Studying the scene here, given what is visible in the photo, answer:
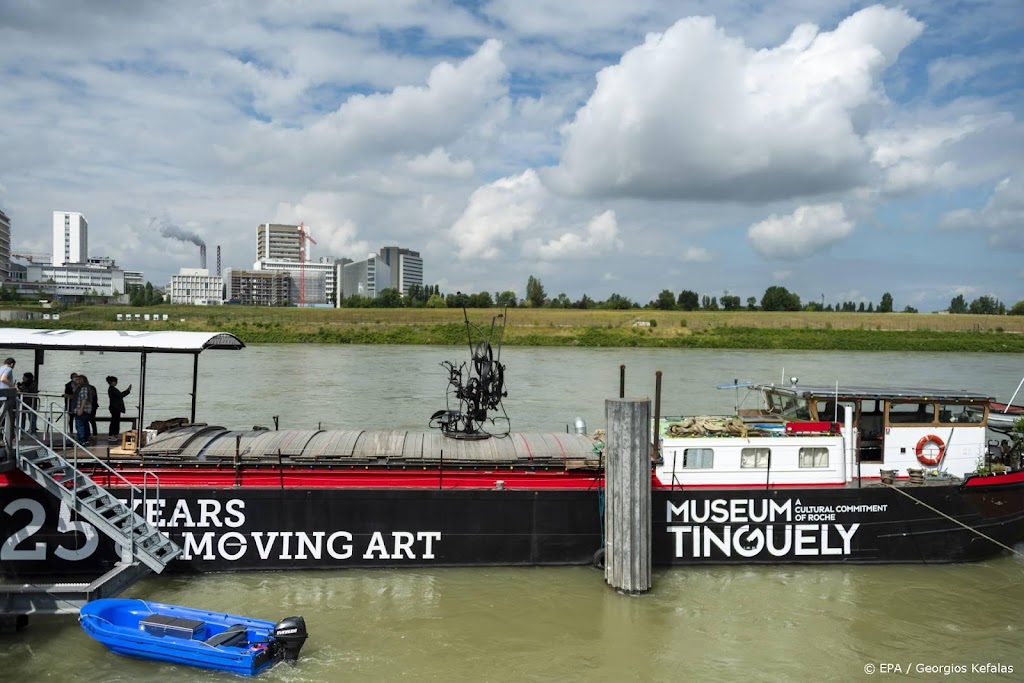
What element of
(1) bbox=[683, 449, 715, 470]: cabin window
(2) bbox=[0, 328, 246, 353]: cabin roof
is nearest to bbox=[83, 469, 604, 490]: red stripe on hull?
(1) bbox=[683, 449, 715, 470]: cabin window

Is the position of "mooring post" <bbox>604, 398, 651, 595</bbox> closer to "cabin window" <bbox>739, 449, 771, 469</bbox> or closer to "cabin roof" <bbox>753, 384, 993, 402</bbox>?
"cabin window" <bbox>739, 449, 771, 469</bbox>

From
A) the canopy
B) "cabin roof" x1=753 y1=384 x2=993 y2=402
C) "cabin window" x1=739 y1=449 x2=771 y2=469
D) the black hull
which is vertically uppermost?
the canopy

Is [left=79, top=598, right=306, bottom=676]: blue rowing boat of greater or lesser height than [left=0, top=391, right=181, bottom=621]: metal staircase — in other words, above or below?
below

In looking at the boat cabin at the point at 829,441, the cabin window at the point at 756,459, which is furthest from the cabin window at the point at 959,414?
the cabin window at the point at 756,459

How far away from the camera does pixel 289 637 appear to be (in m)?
11.1

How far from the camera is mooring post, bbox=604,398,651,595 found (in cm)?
1309

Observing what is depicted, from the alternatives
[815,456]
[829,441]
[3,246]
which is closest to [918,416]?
[829,441]

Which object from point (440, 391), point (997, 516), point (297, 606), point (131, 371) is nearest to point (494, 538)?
point (297, 606)

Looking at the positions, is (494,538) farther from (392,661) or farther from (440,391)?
(440,391)

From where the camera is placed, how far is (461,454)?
14367mm
